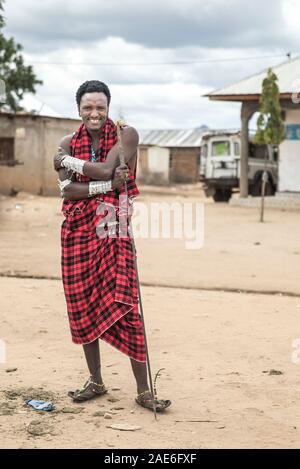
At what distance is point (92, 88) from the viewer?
417 centimetres

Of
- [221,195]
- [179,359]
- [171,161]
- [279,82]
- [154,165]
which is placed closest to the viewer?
[179,359]

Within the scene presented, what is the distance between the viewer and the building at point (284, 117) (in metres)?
21.1

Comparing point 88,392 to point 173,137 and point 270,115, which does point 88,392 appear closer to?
point 270,115

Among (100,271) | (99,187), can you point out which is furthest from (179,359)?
(99,187)

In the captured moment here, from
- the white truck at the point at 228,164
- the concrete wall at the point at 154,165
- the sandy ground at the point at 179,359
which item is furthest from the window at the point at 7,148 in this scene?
the concrete wall at the point at 154,165

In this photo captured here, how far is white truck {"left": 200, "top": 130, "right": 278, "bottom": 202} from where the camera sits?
23188mm

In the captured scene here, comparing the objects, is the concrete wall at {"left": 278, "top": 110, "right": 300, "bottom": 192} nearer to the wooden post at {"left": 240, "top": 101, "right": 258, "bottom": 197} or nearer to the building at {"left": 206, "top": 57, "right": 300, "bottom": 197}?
the building at {"left": 206, "top": 57, "right": 300, "bottom": 197}

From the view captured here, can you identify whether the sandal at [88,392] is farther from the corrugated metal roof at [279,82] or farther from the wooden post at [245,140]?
the wooden post at [245,140]

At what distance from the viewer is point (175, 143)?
1607 inches

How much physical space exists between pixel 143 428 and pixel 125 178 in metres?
1.25

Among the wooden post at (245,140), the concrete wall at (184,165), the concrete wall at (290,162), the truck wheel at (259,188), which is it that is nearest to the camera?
the concrete wall at (290,162)

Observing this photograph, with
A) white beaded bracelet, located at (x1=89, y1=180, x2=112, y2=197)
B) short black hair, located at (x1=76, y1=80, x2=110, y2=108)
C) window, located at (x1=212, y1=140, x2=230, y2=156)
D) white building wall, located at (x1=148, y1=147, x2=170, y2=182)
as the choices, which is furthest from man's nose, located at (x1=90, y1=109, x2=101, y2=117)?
white building wall, located at (x1=148, y1=147, x2=170, y2=182)

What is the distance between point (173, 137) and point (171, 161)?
431 cm
